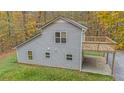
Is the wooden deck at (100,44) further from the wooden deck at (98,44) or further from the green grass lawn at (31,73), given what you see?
the green grass lawn at (31,73)

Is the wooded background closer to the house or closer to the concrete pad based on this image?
the house

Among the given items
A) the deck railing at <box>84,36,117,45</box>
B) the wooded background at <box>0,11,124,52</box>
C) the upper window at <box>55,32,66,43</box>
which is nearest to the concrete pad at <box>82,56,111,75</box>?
the deck railing at <box>84,36,117,45</box>

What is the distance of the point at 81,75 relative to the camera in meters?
4.35

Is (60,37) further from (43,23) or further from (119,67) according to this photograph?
(119,67)

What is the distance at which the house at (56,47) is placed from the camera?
4465 millimetres

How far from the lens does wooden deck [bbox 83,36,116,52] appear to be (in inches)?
167

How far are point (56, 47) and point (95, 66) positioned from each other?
109cm

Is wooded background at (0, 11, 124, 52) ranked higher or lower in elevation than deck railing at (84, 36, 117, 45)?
higher

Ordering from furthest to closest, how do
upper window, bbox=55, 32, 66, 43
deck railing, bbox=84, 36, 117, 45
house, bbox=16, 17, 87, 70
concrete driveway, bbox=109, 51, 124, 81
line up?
upper window, bbox=55, 32, 66, 43 → house, bbox=16, 17, 87, 70 → concrete driveway, bbox=109, 51, 124, 81 → deck railing, bbox=84, 36, 117, 45

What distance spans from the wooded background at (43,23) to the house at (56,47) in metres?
0.23

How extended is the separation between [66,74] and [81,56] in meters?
0.65

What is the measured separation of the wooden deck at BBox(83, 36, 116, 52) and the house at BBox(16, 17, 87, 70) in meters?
0.16
